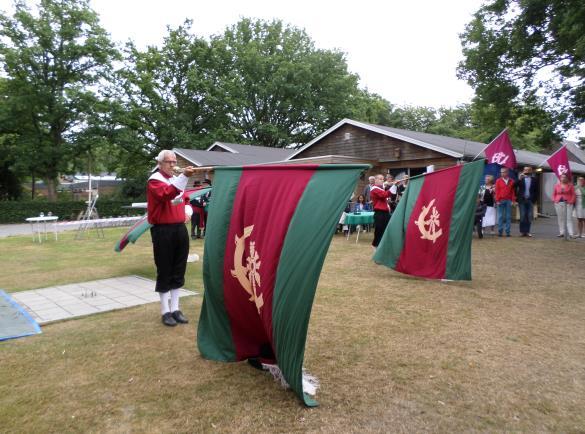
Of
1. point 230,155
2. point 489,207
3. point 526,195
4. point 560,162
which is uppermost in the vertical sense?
point 230,155

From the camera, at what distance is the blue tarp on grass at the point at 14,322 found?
4609 mm

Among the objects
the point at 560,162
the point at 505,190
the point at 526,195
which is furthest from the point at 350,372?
the point at 526,195

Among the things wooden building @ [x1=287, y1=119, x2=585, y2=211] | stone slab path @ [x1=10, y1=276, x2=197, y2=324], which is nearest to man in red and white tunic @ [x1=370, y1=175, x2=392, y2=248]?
stone slab path @ [x1=10, y1=276, x2=197, y2=324]

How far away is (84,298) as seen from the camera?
614 cm

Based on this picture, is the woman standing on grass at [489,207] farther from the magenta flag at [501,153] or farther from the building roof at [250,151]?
the building roof at [250,151]

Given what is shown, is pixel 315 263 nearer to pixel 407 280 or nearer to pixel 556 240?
pixel 407 280

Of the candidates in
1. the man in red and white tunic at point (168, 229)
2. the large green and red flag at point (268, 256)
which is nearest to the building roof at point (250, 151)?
the man in red and white tunic at point (168, 229)

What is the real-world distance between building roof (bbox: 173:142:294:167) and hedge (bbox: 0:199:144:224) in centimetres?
578

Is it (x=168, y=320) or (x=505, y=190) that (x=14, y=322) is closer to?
(x=168, y=320)

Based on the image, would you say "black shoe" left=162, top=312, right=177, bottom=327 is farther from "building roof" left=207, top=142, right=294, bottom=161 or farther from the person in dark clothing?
"building roof" left=207, top=142, right=294, bottom=161

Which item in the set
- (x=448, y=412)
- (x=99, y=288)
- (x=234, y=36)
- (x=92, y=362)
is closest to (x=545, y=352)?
(x=448, y=412)

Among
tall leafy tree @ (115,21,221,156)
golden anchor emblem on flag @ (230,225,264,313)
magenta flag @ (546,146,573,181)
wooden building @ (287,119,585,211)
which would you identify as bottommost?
golden anchor emblem on flag @ (230,225,264,313)

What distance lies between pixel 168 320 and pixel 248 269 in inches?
84.1

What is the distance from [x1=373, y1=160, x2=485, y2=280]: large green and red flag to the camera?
22.2 feet
